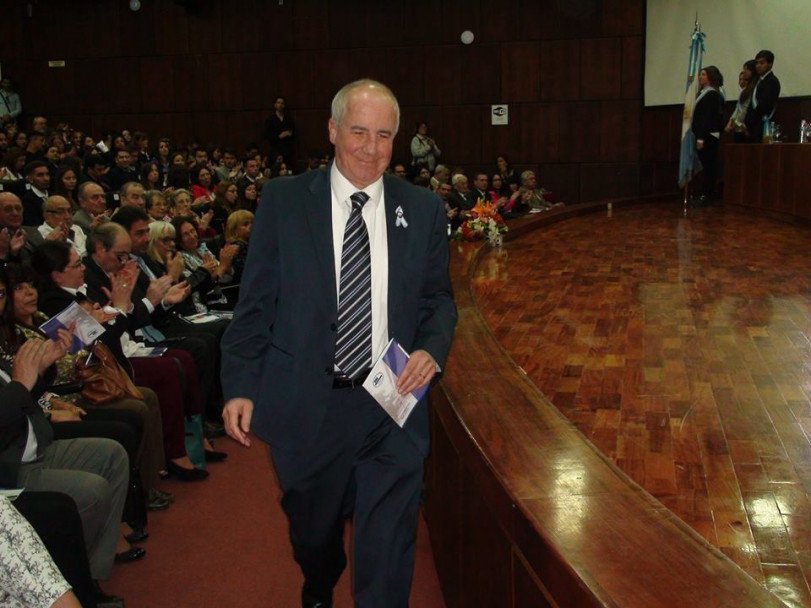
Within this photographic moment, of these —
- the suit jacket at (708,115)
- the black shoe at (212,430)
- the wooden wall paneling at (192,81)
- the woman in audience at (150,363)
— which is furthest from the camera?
the wooden wall paneling at (192,81)

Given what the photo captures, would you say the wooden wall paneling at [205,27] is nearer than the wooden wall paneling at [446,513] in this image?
No

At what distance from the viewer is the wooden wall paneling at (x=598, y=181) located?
1321cm

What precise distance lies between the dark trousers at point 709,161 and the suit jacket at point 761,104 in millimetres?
456

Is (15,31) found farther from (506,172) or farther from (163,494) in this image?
(163,494)

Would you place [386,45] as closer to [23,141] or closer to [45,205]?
[23,141]

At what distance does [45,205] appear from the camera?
5273mm

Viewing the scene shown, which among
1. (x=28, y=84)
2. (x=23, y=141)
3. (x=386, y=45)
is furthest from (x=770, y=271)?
(x=28, y=84)

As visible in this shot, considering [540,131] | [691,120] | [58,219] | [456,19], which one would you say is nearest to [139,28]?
[456,19]

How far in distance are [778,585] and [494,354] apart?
44.6 inches

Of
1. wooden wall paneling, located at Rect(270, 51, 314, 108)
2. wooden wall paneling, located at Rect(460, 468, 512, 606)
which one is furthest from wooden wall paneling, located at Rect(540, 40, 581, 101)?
wooden wall paneling, located at Rect(460, 468, 512, 606)

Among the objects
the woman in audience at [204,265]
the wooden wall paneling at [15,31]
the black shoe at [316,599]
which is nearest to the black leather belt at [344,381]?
the black shoe at [316,599]

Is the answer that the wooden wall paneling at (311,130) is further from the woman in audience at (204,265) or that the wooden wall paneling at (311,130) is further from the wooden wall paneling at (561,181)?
the woman in audience at (204,265)

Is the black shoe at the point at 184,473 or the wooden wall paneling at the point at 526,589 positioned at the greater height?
the wooden wall paneling at the point at 526,589

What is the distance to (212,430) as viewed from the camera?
4.25 meters
